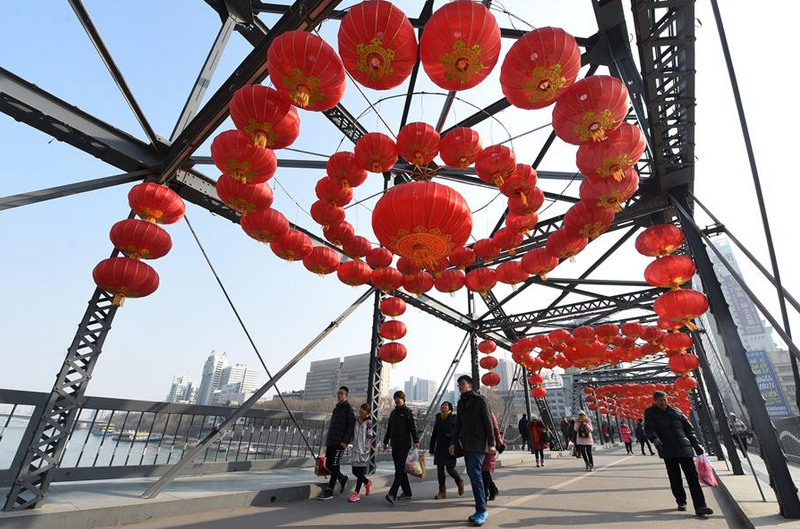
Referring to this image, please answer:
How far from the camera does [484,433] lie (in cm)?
548

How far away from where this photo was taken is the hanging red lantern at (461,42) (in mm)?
3367

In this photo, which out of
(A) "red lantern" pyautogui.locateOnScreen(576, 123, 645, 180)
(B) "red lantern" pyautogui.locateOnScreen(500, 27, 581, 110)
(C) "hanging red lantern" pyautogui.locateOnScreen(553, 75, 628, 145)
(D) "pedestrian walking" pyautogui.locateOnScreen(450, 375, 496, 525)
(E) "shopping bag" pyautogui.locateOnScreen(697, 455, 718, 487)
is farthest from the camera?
(E) "shopping bag" pyautogui.locateOnScreen(697, 455, 718, 487)

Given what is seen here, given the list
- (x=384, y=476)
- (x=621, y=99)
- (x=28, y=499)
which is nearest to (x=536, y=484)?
(x=384, y=476)

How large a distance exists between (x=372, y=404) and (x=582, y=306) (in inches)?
406

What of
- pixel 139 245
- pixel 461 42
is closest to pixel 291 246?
pixel 139 245

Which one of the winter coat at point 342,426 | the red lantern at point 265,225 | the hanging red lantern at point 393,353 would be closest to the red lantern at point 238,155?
the red lantern at point 265,225

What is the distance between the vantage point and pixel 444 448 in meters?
7.09

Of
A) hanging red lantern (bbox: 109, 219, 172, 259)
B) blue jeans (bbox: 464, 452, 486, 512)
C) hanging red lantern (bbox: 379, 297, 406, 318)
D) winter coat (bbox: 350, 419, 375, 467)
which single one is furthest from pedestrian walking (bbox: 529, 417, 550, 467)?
hanging red lantern (bbox: 109, 219, 172, 259)

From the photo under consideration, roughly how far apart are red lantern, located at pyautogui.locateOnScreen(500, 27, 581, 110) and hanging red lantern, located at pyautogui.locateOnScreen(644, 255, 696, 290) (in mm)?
5008

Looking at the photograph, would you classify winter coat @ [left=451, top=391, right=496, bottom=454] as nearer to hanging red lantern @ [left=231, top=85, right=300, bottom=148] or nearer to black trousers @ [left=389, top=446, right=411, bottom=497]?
black trousers @ [left=389, top=446, right=411, bottom=497]

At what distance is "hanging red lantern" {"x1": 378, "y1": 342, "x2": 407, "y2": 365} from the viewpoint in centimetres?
1060

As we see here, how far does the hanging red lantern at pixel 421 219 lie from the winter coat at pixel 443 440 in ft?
15.3

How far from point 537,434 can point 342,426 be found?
1000 centimetres

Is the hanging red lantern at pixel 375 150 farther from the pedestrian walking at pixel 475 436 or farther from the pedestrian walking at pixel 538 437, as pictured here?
the pedestrian walking at pixel 538 437
